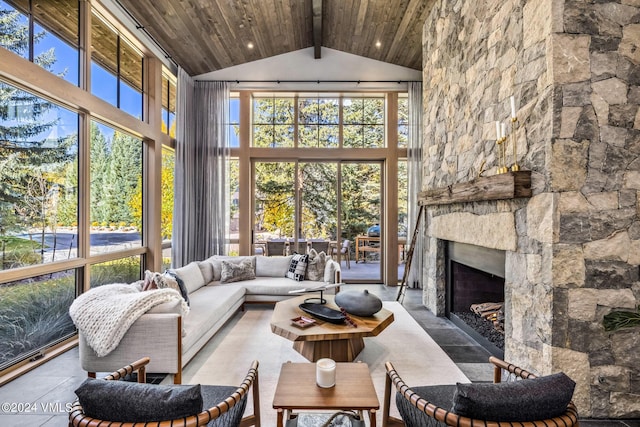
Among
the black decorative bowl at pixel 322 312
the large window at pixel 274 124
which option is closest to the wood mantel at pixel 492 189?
the black decorative bowl at pixel 322 312

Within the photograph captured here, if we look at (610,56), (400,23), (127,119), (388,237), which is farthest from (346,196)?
(610,56)

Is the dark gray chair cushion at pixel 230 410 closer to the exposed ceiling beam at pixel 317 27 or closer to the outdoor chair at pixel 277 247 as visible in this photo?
the outdoor chair at pixel 277 247

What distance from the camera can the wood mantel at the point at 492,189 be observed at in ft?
7.58

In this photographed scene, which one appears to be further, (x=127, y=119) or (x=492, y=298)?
(x=127, y=119)

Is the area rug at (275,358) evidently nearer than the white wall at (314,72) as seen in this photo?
Yes

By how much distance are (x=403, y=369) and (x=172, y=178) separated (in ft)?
15.8

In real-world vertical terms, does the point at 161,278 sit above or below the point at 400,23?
below

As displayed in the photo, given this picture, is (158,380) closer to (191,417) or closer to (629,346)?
(191,417)

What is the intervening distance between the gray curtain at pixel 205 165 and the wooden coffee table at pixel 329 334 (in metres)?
3.39

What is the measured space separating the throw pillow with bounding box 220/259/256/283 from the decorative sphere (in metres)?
2.02

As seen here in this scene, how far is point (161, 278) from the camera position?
309 cm

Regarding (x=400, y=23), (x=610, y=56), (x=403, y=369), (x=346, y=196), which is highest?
(x=400, y=23)

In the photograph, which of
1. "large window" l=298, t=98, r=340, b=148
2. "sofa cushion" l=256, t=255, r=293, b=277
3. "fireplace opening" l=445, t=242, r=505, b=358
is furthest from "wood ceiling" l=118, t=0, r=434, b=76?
"sofa cushion" l=256, t=255, r=293, b=277

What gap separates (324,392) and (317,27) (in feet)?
17.5
